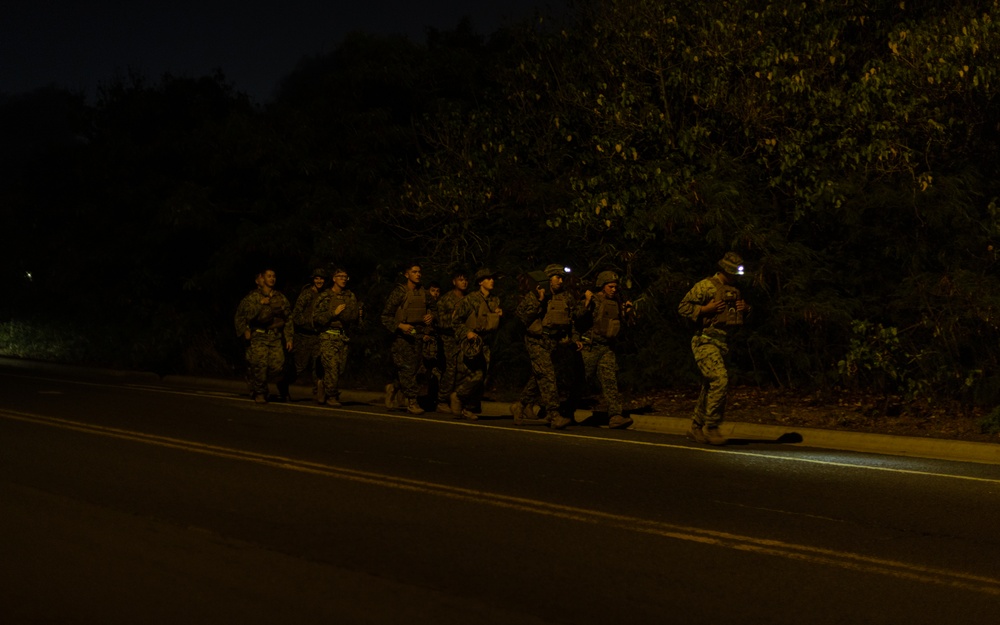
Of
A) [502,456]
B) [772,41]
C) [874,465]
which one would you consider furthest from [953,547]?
[772,41]

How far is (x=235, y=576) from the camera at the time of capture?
272 inches

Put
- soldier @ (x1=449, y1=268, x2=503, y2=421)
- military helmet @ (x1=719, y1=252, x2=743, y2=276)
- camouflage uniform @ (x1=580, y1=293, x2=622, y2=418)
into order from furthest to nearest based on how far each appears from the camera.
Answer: soldier @ (x1=449, y1=268, x2=503, y2=421)
camouflage uniform @ (x1=580, y1=293, x2=622, y2=418)
military helmet @ (x1=719, y1=252, x2=743, y2=276)

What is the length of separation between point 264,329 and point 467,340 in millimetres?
3409

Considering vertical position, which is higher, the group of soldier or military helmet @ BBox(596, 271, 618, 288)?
military helmet @ BBox(596, 271, 618, 288)

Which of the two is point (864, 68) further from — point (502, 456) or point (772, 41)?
point (502, 456)

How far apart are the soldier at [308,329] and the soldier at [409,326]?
150cm

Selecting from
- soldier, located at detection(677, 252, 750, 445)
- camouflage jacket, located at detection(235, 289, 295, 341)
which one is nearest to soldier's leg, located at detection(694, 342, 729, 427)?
soldier, located at detection(677, 252, 750, 445)

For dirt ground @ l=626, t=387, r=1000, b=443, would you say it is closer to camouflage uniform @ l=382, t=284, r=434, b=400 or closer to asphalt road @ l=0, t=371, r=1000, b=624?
asphalt road @ l=0, t=371, r=1000, b=624

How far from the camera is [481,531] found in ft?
26.6

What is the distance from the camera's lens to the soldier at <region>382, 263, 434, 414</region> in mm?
16203

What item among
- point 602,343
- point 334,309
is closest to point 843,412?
point 602,343

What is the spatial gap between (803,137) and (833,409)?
11.0 ft

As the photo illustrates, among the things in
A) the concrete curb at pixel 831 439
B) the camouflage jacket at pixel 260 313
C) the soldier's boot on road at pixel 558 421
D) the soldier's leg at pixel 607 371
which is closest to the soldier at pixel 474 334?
the concrete curb at pixel 831 439

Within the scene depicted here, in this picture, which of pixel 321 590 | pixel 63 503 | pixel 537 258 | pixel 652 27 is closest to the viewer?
pixel 321 590
